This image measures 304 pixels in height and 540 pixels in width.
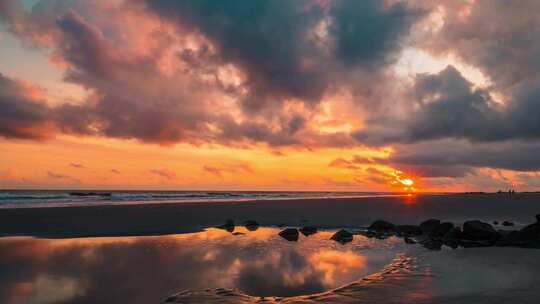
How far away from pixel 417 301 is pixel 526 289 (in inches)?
161

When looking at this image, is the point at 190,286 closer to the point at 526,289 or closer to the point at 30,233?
the point at 526,289

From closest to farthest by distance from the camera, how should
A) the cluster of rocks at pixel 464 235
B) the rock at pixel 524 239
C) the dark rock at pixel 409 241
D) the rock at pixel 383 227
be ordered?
1. the rock at pixel 524 239
2. the cluster of rocks at pixel 464 235
3. the dark rock at pixel 409 241
4. the rock at pixel 383 227

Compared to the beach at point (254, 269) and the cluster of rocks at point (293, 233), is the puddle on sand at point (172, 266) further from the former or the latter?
the cluster of rocks at point (293, 233)

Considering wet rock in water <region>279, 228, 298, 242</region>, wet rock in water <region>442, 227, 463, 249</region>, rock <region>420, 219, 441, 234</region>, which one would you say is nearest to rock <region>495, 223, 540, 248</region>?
wet rock in water <region>442, 227, 463, 249</region>

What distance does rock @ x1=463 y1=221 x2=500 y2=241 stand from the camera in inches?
861

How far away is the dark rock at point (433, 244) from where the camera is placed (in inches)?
800

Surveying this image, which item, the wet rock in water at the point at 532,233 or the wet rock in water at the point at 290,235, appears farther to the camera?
the wet rock in water at the point at 290,235

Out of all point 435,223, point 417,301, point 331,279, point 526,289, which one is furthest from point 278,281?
point 435,223

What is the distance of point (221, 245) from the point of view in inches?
815

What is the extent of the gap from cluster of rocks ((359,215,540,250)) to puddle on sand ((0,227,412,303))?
199cm

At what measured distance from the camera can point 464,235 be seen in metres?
22.6

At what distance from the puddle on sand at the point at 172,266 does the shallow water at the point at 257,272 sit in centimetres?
4

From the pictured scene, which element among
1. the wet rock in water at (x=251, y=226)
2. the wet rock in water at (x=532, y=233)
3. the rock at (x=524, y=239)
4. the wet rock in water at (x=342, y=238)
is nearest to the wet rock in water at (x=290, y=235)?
the wet rock in water at (x=342, y=238)

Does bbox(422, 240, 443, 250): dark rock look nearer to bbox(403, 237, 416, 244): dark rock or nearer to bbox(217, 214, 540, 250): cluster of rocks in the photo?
bbox(217, 214, 540, 250): cluster of rocks
